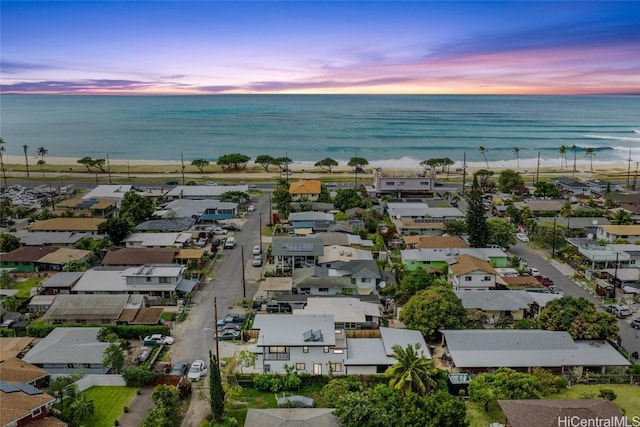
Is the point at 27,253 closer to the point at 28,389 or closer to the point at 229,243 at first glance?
the point at 229,243

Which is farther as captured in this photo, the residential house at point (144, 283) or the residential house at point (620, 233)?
the residential house at point (620, 233)

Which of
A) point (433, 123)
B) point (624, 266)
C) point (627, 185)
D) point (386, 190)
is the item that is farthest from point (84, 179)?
point (433, 123)

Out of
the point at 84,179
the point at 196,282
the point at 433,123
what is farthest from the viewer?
the point at 433,123

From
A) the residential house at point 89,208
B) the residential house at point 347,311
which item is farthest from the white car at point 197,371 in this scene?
the residential house at point 89,208

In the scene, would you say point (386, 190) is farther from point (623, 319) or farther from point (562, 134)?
point (562, 134)

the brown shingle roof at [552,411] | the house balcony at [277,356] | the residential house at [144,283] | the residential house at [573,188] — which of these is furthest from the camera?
the residential house at [573,188]

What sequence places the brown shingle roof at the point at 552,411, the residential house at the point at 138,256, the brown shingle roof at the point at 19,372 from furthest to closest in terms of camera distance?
1. the residential house at the point at 138,256
2. the brown shingle roof at the point at 19,372
3. the brown shingle roof at the point at 552,411

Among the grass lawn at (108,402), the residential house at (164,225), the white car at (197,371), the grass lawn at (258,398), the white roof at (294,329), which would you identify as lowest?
the grass lawn at (258,398)

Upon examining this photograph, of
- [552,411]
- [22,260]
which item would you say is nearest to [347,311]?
[552,411]

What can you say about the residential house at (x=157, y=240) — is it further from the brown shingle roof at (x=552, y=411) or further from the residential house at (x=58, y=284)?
the brown shingle roof at (x=552, y=411)
